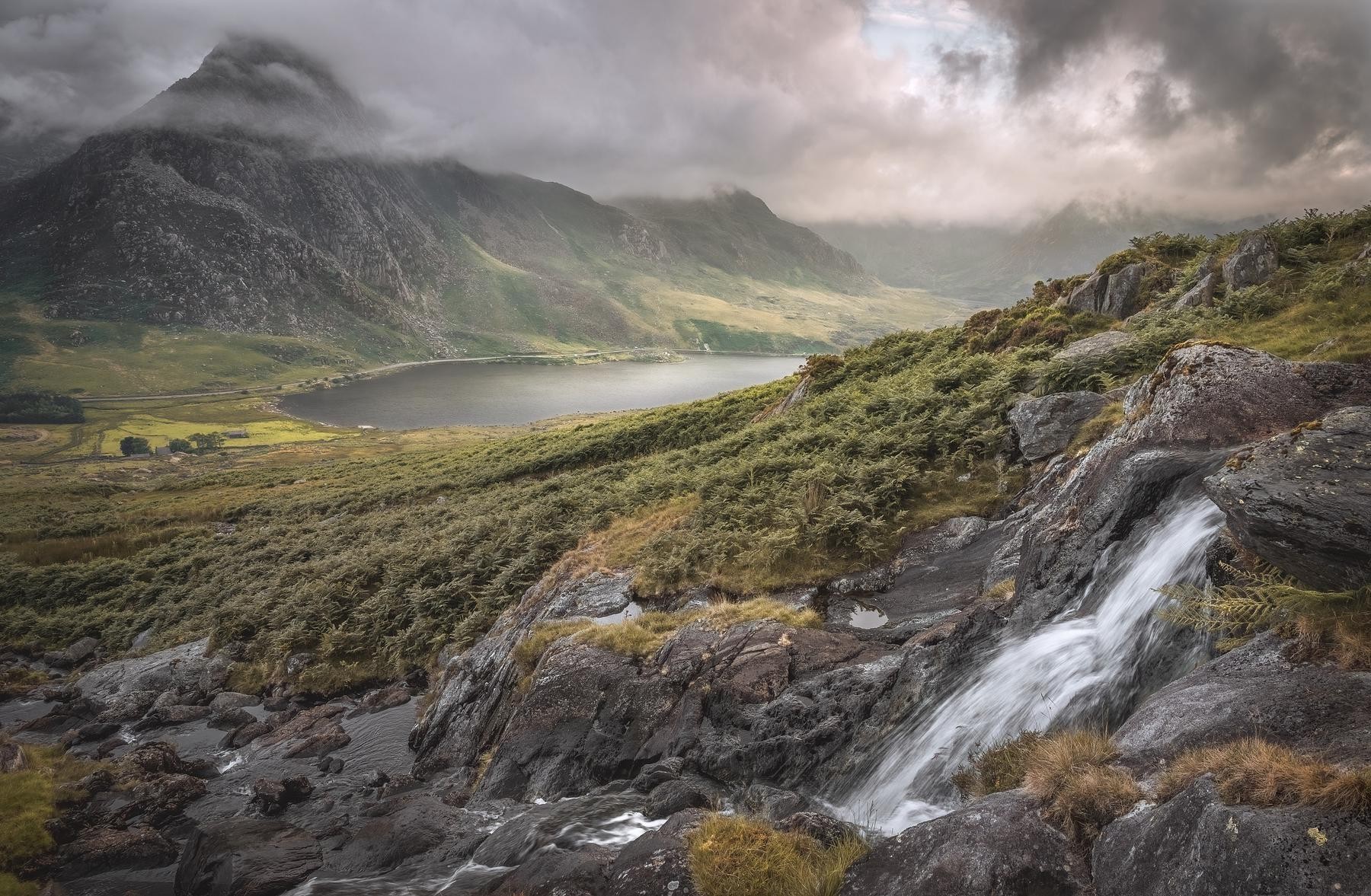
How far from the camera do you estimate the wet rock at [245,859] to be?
13070 millimetres

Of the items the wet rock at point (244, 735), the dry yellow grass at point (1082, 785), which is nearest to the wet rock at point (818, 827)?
the dry yellow grass at point (1082, 785)

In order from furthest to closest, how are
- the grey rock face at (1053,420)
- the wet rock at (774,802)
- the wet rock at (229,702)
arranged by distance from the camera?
the wet rock at (229,702), the grey rock face at (1053,420), the wet rock at (774,802)

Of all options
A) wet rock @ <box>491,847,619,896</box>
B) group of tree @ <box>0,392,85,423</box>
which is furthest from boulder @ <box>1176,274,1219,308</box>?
group of tree @ <box>0,392,85,423</box>

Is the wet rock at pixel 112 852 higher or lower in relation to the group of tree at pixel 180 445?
lower

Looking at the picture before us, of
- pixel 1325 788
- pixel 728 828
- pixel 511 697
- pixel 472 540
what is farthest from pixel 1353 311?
pixel 472 540

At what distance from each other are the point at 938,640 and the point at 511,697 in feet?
37.0

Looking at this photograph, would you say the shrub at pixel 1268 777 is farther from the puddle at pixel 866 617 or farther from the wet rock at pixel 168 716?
the wet rock at pixel 168 716

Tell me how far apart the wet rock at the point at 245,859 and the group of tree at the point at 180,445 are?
16157 centimetres

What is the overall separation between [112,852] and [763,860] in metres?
18.2

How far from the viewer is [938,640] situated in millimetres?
11922

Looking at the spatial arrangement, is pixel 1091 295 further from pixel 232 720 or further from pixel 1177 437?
pixel 232 720

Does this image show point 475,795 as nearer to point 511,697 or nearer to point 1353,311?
point 511,697

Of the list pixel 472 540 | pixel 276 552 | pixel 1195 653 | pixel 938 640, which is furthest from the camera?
pixel 276 552

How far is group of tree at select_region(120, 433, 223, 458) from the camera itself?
144625 millimetres
